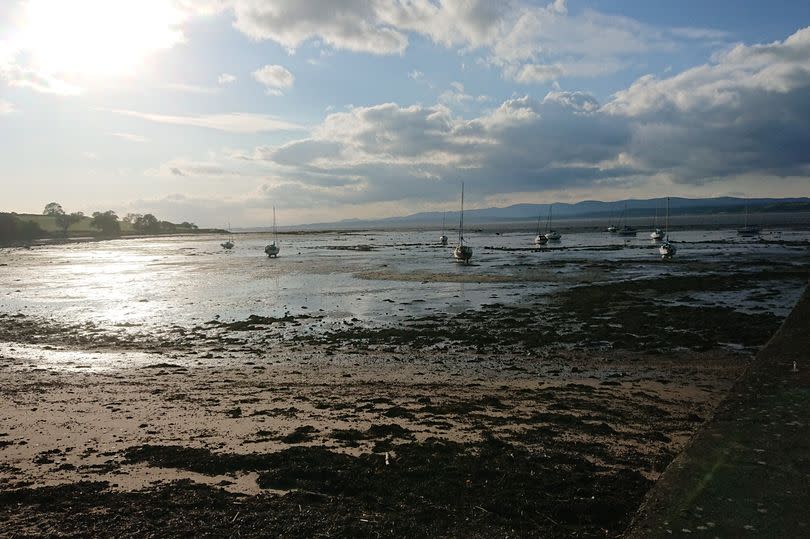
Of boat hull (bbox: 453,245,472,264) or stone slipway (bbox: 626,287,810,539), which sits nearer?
stone slipway (bbox: 626,287,810,539)

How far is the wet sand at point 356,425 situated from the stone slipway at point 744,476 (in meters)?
0.93

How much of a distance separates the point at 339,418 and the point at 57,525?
16.6 ft

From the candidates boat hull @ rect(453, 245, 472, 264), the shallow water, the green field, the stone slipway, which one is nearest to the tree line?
the green field

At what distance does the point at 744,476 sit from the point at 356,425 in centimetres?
624

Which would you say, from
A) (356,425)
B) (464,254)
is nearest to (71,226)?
(464,254)

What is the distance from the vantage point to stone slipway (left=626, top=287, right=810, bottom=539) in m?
4.57

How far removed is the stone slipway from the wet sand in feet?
3.05

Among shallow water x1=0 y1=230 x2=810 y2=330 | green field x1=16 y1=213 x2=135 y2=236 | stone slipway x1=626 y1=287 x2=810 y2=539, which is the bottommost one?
shallow water x1=0 y1=230 x2=810 y2=330

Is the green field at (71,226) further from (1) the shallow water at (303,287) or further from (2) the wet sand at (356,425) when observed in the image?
(2) the wet sand at (356,425)

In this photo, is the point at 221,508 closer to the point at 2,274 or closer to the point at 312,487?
the point at 312,487

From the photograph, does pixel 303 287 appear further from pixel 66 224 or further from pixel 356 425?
pixel 66 224

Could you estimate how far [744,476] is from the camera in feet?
17.5

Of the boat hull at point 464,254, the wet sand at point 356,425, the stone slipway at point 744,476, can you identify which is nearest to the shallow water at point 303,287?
the boat hull at point 464,254

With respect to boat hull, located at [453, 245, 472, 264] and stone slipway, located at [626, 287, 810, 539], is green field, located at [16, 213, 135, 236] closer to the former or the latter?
boat hull, located at [453, 245, 472, 264]
